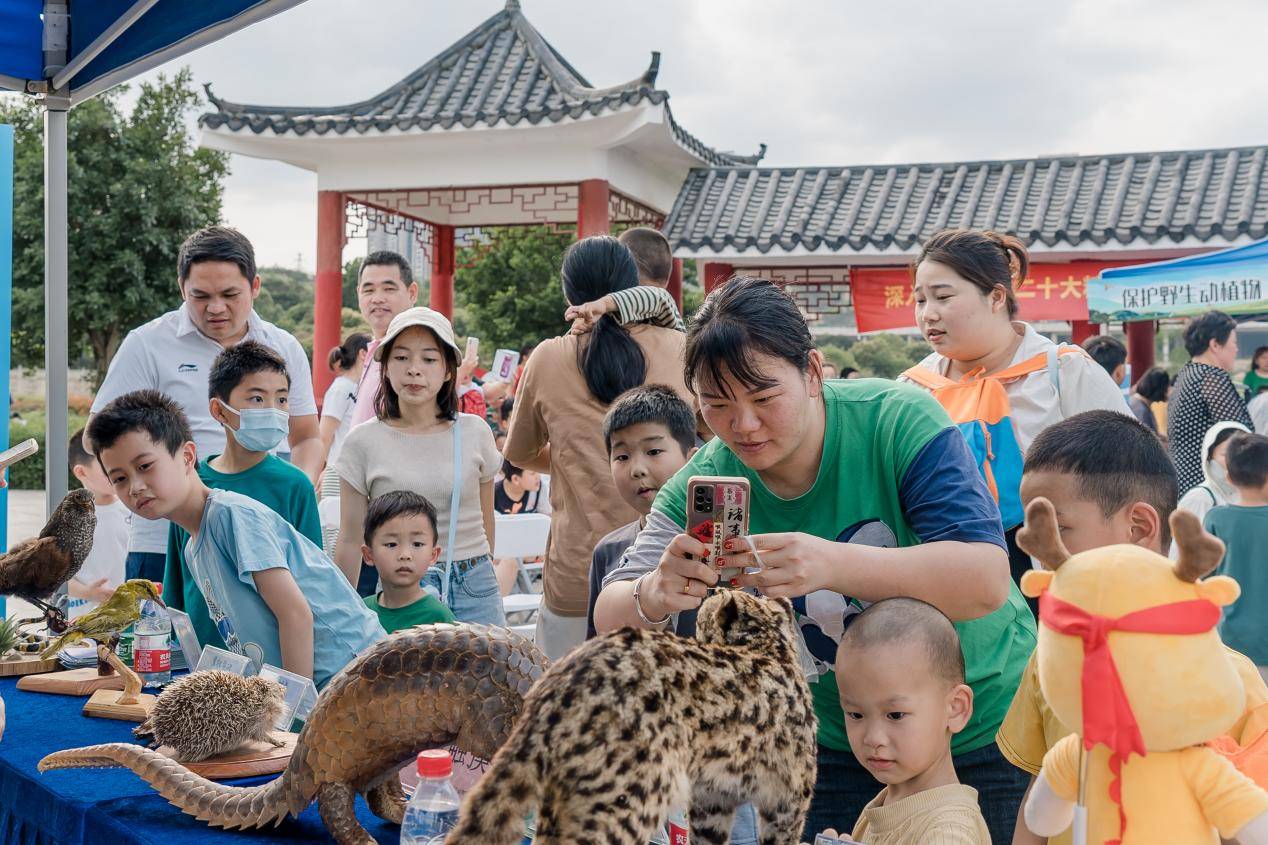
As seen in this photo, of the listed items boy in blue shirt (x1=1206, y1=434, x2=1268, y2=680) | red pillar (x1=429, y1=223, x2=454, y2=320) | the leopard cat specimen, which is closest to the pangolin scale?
the leopard cat specimen

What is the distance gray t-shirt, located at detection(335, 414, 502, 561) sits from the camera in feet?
11.2

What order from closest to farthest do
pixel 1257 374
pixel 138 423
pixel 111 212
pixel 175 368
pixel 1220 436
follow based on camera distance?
pixel 138 423
pixel 175 368
pixel 1220 436
pixel 1257 374
pixel 111 212

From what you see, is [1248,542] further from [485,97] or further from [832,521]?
[485,97]

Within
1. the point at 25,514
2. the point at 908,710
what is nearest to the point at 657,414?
the point at 908,710

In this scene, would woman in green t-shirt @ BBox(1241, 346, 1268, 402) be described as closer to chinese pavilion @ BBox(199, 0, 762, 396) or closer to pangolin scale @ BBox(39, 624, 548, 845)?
chinese pavilion @ BBox(199, 0, 762, 396)

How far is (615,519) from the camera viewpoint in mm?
3152

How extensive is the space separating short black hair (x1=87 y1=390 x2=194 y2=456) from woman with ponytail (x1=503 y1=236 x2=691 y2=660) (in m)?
1.05

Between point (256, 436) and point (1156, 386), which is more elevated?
point (1156, 386)

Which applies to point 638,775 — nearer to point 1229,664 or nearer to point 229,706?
point 1229,664

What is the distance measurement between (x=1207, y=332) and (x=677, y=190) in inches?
213

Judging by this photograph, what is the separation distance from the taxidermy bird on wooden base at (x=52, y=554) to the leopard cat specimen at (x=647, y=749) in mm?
2171

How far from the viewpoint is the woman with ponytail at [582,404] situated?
3170 mm

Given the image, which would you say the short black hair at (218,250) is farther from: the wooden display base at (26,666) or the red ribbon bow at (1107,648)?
the red ribbon bow at (1107,648)

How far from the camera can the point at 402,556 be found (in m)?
3.09
